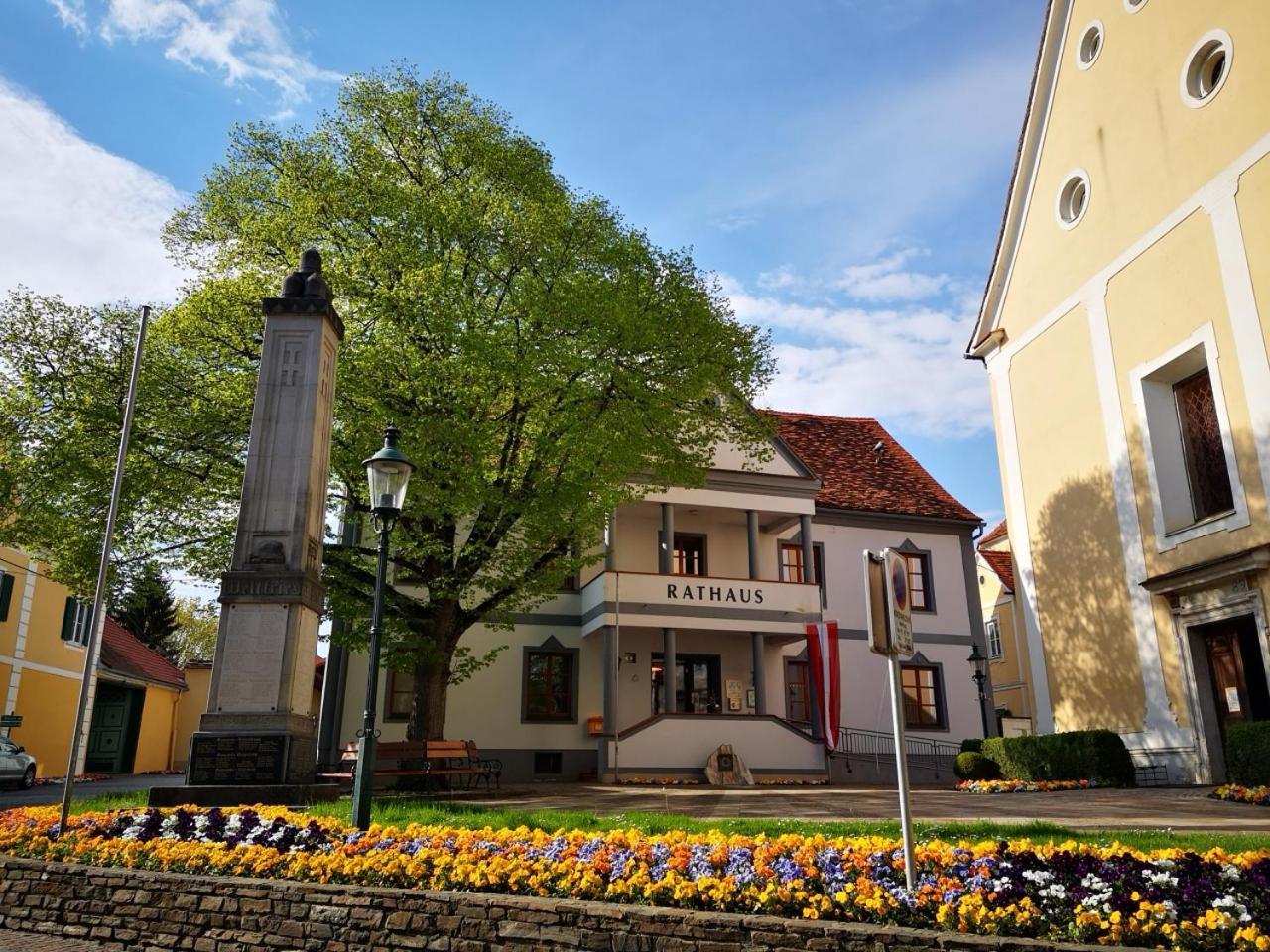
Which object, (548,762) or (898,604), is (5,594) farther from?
(898,604)

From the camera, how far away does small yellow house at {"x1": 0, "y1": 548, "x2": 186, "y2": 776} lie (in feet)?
85.9

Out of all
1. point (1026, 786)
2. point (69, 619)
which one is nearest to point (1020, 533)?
point (1026, 786)

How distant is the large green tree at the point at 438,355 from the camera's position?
15.2m

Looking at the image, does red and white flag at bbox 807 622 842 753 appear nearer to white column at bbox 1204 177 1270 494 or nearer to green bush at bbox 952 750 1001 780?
green bush at bbox 952 750 1001 780

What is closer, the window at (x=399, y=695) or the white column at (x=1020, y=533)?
the white column at (x=1020, y=533)

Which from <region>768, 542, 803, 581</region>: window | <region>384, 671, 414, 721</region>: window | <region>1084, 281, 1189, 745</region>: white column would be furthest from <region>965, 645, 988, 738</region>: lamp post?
<region>384, 671, 414, 721</region>: window

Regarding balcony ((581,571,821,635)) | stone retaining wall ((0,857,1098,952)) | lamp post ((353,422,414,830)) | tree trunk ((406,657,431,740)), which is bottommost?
stone retaining wall ((0,857,1098,952))

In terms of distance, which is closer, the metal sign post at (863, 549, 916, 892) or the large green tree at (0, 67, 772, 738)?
the metal sign post at (863, 549, 916, 892)

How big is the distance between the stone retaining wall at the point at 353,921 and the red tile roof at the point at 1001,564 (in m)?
38.8

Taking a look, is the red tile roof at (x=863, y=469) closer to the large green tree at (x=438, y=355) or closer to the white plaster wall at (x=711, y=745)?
the white plaster wall at (x=711, y=745)

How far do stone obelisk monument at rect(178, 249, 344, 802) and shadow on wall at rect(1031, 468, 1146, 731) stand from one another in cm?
1449

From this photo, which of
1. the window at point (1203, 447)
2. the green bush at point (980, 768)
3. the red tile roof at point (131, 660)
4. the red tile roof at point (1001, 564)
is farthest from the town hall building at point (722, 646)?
the red tile roof at point (131, 660)

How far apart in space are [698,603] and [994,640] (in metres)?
24.0

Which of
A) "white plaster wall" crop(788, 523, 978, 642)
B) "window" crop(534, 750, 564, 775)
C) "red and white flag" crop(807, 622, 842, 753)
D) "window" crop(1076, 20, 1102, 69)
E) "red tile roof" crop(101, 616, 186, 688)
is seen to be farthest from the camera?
"red tile roof" crop(101, 616, 186, 688)
